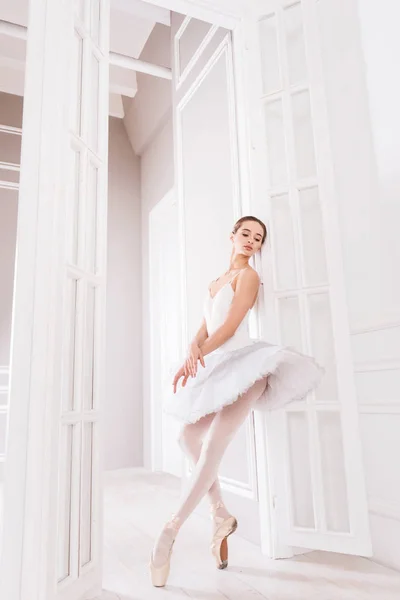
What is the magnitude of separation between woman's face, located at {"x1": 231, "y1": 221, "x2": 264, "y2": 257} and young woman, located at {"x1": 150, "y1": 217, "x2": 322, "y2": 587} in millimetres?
102

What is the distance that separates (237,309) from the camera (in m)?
1.85

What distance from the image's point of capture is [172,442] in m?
3.96

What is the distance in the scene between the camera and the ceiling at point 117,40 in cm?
354

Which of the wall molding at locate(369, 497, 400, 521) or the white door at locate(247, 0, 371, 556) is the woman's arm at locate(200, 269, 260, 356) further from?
the wall molding at locate(369, 497, 400, 521)

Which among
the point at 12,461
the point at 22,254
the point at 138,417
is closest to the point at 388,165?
the point at 22,254

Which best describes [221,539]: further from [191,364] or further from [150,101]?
[150,101]

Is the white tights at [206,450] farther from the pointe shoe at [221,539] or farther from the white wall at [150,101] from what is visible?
the white wall at [150,101]

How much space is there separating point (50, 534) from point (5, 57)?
440cm

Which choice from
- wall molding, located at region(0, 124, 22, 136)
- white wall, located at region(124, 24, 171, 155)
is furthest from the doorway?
wall molding, located at region(0, 124, 22, 136)

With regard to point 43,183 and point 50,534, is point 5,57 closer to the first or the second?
point 43,183

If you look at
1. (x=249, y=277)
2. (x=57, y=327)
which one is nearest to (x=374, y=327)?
(x=249, y=277)

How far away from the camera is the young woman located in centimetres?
166

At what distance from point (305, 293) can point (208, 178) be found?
3.58ft

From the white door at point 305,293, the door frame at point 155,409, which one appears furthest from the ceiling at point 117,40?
the white door at point 305,293
